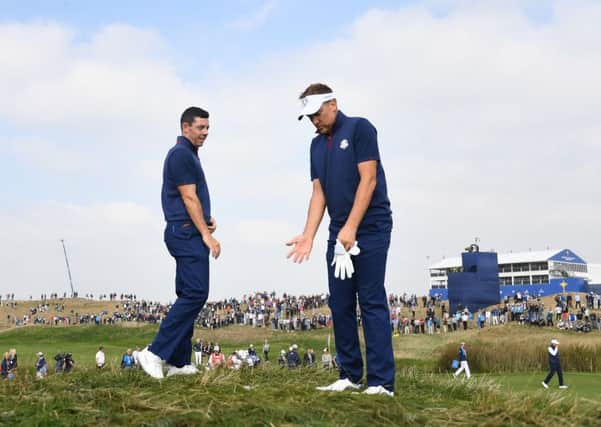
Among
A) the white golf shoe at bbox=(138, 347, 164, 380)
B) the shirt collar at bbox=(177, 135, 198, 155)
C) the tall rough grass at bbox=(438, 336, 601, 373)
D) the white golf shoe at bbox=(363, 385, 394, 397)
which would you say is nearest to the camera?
the white golf shoe at bbox=(363, 385, 394, 397)

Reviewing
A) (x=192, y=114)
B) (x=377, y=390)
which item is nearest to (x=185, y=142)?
(x=192, y=114)

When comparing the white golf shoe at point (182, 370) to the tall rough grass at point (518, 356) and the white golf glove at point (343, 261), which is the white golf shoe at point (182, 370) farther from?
the tall rough grass at point (518, 356)

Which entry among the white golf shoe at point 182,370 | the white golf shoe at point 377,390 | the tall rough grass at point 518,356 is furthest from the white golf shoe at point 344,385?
the tall rough grass at point 518,356

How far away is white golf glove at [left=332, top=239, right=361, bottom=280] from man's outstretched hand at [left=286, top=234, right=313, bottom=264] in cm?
28

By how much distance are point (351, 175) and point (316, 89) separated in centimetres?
72

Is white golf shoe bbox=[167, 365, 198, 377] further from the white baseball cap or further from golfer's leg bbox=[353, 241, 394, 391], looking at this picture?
the white baseball cap

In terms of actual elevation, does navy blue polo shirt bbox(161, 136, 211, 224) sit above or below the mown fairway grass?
above

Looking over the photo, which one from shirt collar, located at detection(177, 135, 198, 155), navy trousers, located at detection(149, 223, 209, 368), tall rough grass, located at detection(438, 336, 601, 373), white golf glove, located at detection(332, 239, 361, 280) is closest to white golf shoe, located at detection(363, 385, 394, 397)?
white golf glove, located at detection(332, 239, 361, 280)

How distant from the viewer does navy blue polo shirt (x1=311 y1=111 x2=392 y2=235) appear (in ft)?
17.7

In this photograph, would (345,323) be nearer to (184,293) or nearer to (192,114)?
(184,293)

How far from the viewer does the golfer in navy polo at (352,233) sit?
526 centimetres

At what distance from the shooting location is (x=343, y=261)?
17.2ft

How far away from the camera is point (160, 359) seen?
6.05 meters

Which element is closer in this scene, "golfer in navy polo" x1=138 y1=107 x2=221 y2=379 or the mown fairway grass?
the mown fairway grass
